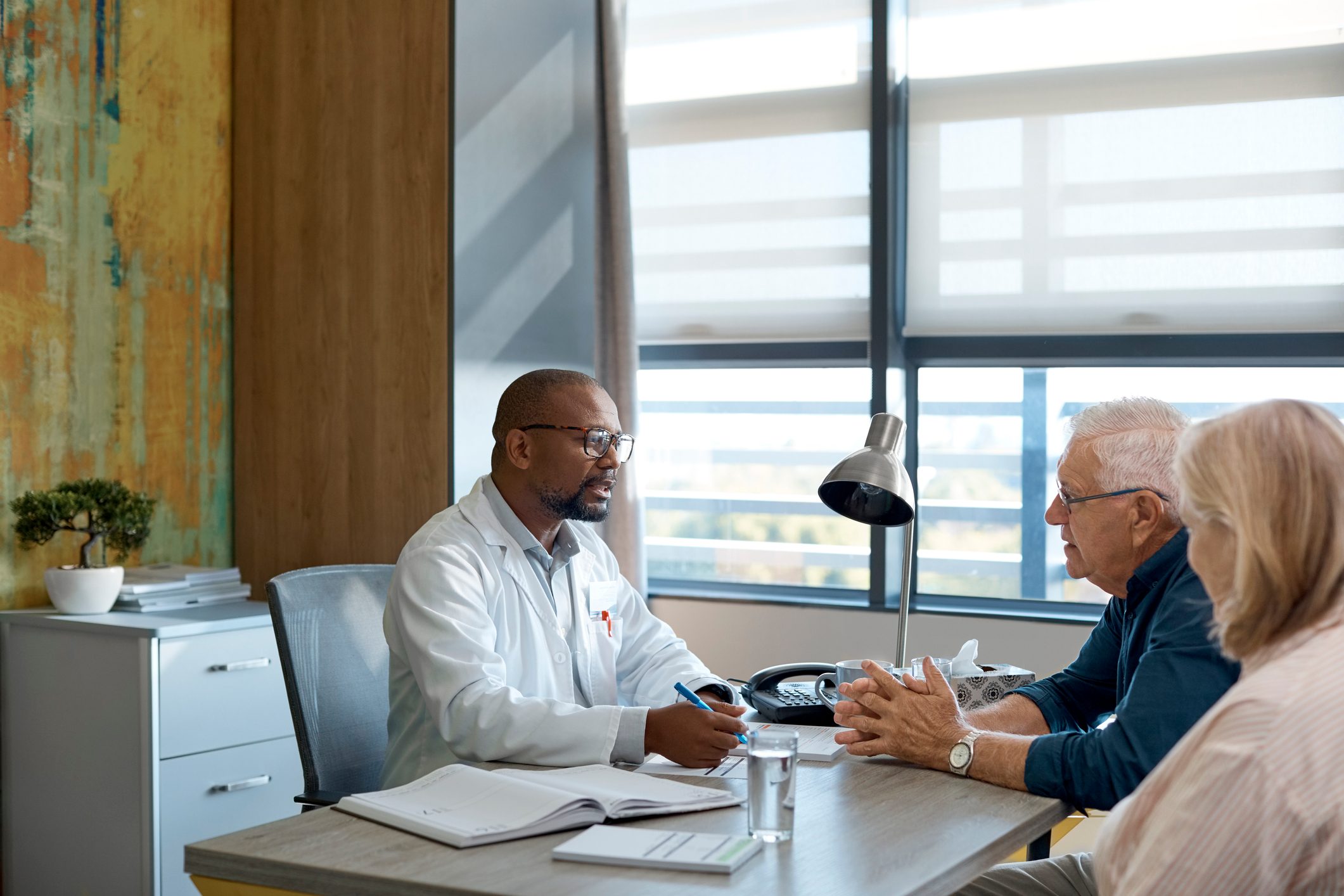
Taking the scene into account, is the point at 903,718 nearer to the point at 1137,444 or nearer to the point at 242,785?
the point at 1137,444

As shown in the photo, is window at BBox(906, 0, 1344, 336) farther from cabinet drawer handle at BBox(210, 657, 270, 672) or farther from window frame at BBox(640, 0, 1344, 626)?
cabinet drawer handle at BBox(210, 657, 270, 672)

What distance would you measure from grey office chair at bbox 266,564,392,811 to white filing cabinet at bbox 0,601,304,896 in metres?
0.82

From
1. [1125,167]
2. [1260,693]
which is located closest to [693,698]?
[1260,693]

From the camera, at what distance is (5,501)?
10.7 feet

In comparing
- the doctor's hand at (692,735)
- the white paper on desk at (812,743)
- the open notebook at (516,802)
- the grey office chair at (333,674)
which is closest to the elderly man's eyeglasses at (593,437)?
the grey office chair at (333,674)

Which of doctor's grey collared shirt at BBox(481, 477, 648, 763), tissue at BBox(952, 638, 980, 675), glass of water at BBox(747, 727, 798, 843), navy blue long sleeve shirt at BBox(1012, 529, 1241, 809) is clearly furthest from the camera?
doctor's grey collared shirt at BBox(481, 477, 648, 763)

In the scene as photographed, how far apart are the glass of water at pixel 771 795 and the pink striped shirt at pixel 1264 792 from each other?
49cm

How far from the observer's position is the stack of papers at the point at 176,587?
10.7ft

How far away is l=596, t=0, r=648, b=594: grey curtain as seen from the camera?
3768 millimetres

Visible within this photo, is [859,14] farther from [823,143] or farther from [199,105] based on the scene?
[199,105]

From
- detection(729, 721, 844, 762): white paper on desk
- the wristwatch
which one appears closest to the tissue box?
detection(729, 721, 844, 762): white paper on desk

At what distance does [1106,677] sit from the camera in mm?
2135

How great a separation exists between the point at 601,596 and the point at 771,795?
1.03 metres

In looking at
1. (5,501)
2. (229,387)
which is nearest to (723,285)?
(229,387)
